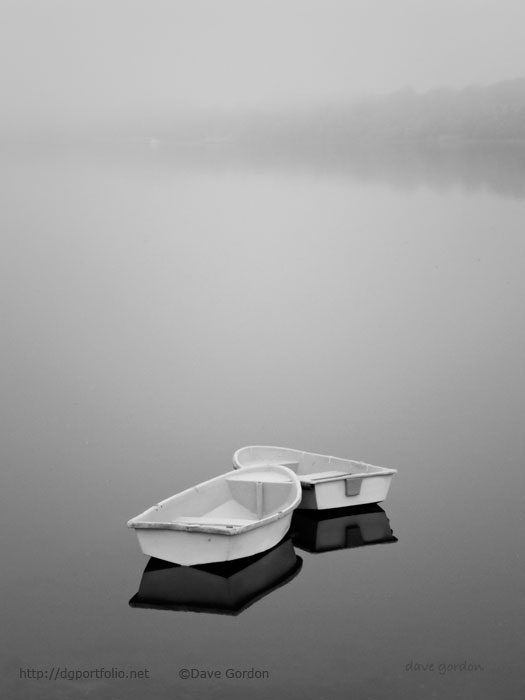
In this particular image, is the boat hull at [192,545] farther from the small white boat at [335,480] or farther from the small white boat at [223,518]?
the small white boat at [335,480]

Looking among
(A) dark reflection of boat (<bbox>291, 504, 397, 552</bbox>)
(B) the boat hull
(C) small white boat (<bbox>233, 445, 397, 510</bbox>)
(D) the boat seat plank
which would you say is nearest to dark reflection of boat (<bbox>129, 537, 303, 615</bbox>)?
(B) the boat hull

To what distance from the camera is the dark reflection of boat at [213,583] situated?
1288 cm

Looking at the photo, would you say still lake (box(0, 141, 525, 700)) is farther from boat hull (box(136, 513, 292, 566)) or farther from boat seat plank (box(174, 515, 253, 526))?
boat seat plank (box(174, 515, 253, 526))

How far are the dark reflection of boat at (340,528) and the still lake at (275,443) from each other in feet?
0.40

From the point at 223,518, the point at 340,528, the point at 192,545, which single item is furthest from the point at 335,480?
the point at 192,545

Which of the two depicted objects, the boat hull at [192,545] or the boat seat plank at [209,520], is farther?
the boat seat plank at [209,520]

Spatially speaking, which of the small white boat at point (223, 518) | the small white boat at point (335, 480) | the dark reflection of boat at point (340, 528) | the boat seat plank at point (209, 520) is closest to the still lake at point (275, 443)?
the dark reflection of boat at point (340, 528)

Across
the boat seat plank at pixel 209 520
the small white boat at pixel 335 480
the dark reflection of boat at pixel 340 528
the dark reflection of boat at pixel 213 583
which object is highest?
the small white boat at pixel 335 480

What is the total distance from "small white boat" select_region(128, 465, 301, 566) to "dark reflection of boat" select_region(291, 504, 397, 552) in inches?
24.7

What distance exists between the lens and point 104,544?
579 inches

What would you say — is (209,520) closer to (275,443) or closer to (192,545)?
(192,545)

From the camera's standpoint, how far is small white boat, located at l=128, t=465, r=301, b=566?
13.4 m

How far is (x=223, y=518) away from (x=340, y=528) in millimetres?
2060

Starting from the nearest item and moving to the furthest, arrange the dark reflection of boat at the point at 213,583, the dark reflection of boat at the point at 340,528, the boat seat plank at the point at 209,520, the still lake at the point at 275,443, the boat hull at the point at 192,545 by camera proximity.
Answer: the still lake at the point at 275,443 → the dark reflection of boat at the point at 213,583 → the boat hull at the point at 192,545 → the boat seat plank at the point at 209,520 → the dark reflection of boat at the point at 340,528
